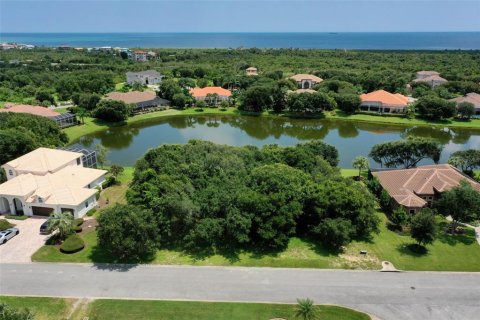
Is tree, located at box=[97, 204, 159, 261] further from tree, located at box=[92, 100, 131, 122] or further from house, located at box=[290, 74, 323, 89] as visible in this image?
house, located at box=[290, 74, 323, 89]

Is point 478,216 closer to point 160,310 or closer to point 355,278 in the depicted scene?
point 355,278

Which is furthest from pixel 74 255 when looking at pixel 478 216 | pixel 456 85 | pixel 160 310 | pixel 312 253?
pixel 456 85

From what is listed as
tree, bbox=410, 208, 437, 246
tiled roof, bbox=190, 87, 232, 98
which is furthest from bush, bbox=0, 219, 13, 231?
tiled roof, bbox=190, 87, 232, 98

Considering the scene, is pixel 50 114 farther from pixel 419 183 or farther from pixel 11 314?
pixel 419 183

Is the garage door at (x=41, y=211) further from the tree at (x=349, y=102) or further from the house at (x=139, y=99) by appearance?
the tree at (x=349, y=102)

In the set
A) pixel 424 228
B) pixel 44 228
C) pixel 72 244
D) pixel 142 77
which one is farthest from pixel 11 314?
pixel 142 77
